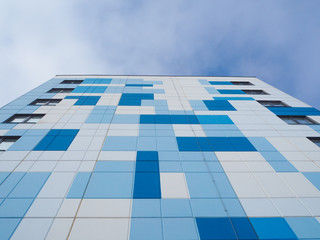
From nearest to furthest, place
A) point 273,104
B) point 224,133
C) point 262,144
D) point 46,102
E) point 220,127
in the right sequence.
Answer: point 262,144 < point 224,133 < point 220,127 < point 46,102 < point 273,104

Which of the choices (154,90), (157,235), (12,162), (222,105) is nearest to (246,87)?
(222,105)

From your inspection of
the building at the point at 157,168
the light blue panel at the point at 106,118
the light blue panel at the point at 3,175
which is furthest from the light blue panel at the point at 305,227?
the light blue panel at the point at 3,175

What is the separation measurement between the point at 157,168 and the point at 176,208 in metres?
2.62

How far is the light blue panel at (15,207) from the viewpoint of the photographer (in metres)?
6.83

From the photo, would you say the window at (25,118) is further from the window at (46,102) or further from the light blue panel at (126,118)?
the light blue panel at (126,118)

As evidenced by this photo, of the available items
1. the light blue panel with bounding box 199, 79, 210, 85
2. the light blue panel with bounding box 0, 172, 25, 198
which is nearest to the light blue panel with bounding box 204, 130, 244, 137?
the light blue panel with bounding box 199, 79, 210, 85

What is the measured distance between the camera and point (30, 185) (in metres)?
8.04

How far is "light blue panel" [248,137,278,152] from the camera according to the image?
10.8m

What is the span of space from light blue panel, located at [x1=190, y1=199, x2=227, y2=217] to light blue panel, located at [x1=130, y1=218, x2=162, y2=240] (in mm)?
1896

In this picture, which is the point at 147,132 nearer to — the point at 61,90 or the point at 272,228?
the point at 272,228

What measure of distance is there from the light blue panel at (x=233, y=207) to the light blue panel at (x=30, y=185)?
10020mm

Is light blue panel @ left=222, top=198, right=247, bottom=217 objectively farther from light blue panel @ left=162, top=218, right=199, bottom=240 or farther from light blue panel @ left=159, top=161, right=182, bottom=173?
light blue panel @ left=159, top=161, right=182, bottom=173

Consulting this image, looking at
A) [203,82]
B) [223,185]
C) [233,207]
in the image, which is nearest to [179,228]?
[233,207]

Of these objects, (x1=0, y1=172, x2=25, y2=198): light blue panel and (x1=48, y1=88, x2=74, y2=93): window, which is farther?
(x1=48, y1=88, x2=74, y2=93): window
